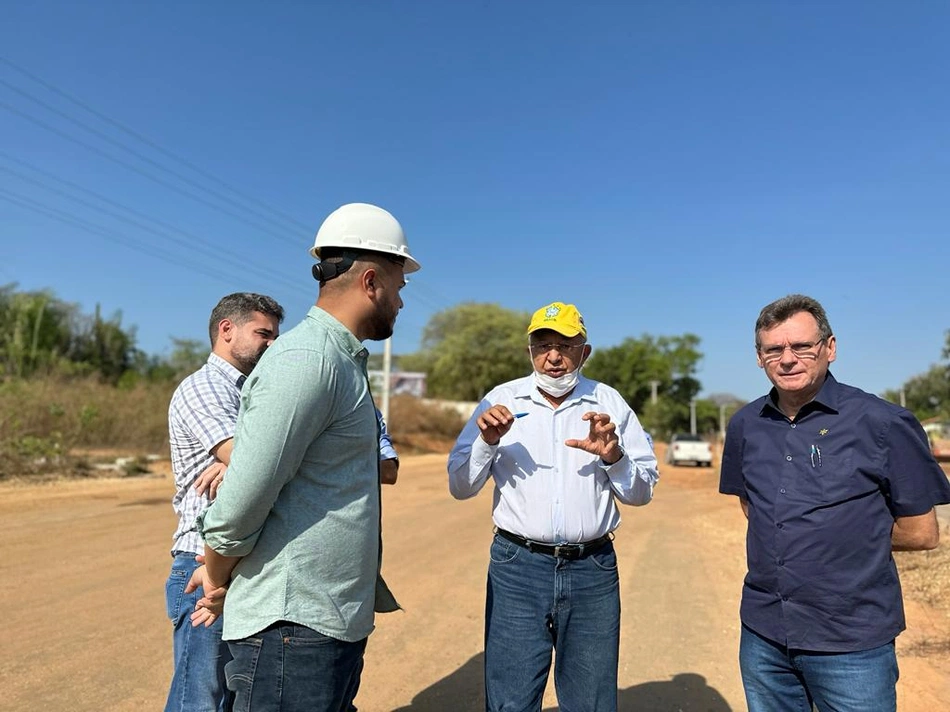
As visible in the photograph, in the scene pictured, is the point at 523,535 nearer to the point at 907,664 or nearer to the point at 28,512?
the point at 907,664

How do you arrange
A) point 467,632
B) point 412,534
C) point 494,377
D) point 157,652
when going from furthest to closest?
point 494,377
point 412,534
point 467,632
point 157,652

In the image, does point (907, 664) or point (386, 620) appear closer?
point (907, 664)

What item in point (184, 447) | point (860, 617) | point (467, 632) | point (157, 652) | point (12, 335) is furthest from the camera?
point (12, 335)

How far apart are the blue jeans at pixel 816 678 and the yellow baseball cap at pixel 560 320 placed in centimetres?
146

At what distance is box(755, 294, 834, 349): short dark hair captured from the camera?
274 cm

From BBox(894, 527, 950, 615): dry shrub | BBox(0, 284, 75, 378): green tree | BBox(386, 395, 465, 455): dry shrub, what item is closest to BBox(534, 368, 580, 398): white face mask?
BBox(894, 527, 950, 615): dry shrub

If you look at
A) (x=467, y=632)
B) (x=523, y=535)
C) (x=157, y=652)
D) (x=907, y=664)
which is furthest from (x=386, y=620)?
(x=907, y=664)

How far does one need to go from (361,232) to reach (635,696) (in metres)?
4.11

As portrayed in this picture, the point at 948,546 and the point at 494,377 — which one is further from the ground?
the point at 494,377

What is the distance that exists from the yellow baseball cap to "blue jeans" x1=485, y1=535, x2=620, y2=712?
1.02m

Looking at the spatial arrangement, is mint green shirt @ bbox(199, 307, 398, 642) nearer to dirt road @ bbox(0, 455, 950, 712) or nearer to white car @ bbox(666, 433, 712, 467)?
dirt road @ bbox(0, 455, 950, 712)

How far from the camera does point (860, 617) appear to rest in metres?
2.48

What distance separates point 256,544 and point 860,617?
214 centimetres

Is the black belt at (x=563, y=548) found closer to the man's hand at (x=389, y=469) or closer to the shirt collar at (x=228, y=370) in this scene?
the man's hand at (x=389, y=469)
